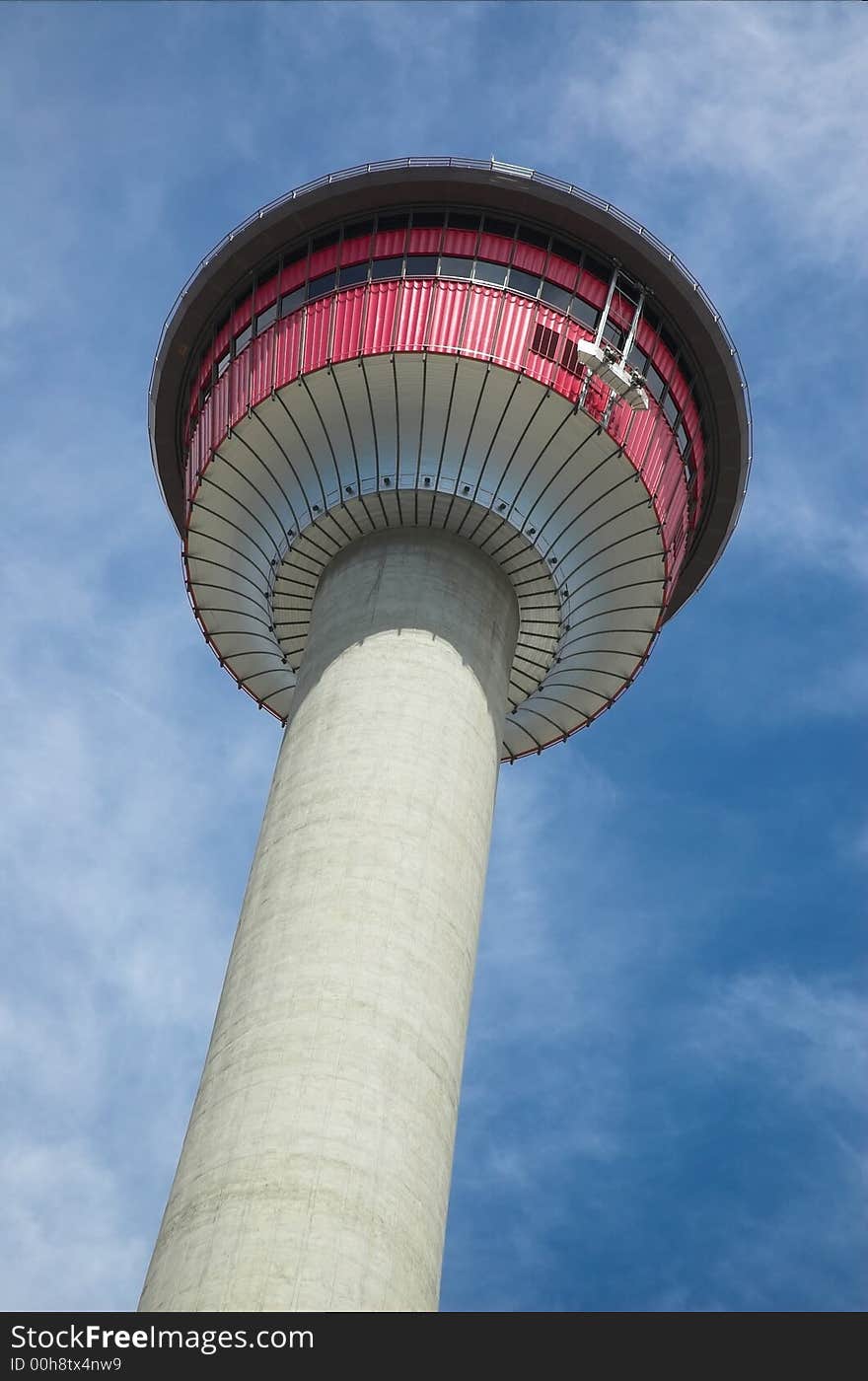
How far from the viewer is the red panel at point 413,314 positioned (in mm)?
32281

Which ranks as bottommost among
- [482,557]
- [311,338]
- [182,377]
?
[482,557]

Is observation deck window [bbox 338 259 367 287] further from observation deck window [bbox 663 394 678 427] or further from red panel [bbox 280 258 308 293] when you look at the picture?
observation deck window [bbox 663 394 678 427]

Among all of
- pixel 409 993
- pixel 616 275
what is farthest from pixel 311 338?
pixel 409 993

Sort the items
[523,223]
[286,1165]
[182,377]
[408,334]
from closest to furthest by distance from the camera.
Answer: [286,1165] → [408,334] → [523,223] → [182,377]

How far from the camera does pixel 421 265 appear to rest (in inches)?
1342

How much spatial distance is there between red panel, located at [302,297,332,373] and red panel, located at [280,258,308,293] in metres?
1.34

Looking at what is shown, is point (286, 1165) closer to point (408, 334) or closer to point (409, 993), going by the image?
point (409, 993)

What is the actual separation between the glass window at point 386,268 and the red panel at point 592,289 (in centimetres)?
439

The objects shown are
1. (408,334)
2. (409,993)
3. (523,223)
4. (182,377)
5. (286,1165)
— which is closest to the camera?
(286,1165)

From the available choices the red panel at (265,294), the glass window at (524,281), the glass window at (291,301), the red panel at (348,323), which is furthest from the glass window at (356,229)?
the glass window at (524,281)

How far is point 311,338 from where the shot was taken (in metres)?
33.4

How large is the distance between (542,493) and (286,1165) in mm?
16426

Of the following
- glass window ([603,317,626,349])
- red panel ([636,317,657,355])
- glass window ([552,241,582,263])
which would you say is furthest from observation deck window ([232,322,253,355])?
red panel ([636,317,657,355])

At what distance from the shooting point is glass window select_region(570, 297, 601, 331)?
112 feet
